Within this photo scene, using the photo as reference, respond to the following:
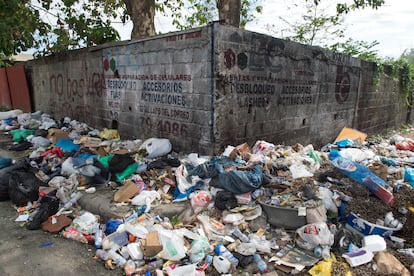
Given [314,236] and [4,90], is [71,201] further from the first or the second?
[4,90]

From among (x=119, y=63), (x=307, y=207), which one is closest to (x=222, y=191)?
(x=307, y=207)

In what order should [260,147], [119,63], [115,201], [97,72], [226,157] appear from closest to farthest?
[115,201], [226,157], [260,147], [119,63], [97,72]

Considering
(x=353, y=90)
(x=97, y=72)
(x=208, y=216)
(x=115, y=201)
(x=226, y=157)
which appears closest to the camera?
(x=208, y=216)

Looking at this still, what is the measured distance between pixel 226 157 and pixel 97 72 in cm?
367

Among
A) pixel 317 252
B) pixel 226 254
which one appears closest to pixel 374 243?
pixel 317 252

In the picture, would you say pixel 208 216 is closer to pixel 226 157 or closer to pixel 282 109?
pixel 226 157

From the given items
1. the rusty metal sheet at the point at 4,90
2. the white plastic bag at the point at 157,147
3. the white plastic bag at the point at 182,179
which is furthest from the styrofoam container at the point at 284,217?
the rusty metal sheet at the point at 4,90

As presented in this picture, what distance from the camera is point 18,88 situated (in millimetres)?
9438

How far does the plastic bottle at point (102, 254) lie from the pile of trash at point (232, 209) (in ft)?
0.03

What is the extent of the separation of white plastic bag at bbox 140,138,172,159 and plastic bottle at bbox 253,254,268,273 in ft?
7.40

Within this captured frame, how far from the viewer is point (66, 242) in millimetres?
2840

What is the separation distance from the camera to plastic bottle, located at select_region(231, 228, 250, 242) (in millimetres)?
2699

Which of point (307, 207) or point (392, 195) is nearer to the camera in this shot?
point (307, 207)

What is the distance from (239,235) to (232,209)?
13.5 inches
